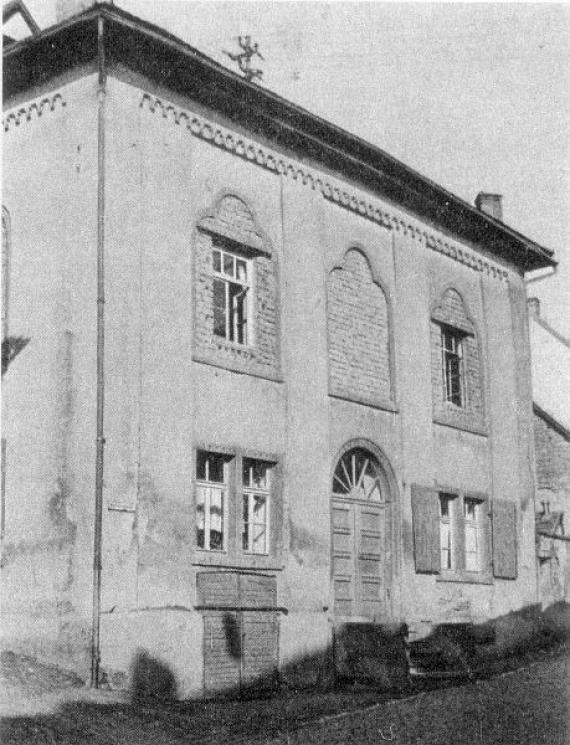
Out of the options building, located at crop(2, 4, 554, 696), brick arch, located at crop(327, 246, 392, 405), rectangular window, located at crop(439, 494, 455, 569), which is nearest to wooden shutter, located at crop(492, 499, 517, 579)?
building, located at crop(2, 4, 554, 696)

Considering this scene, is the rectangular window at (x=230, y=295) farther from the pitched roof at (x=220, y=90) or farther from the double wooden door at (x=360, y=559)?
the double wooden door at (x=360, y=559)

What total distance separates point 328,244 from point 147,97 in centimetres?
382

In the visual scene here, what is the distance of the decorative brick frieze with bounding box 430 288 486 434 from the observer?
57.6 ft

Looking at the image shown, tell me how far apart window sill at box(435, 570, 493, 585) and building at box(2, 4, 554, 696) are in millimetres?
74

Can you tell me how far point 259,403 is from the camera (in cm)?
1392

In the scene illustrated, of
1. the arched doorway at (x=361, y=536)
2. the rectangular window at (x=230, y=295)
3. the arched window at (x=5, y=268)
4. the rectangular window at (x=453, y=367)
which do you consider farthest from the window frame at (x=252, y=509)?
the rectangular window at (x=453, y=367)

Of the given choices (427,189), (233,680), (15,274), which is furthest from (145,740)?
(427,189)

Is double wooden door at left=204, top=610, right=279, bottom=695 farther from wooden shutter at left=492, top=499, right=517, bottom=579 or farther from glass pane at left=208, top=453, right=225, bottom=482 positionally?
wooden shutter at left=492, top=499, right=517, bottom=579

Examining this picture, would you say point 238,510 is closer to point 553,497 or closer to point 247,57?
point 247,57

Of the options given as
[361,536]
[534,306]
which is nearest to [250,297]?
[361,536]

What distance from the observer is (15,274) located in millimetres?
12930

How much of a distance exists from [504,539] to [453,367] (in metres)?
3.08

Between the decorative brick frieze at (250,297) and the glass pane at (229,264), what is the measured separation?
0.13m

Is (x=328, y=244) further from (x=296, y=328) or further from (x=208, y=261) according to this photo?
(x=208, y=261)
